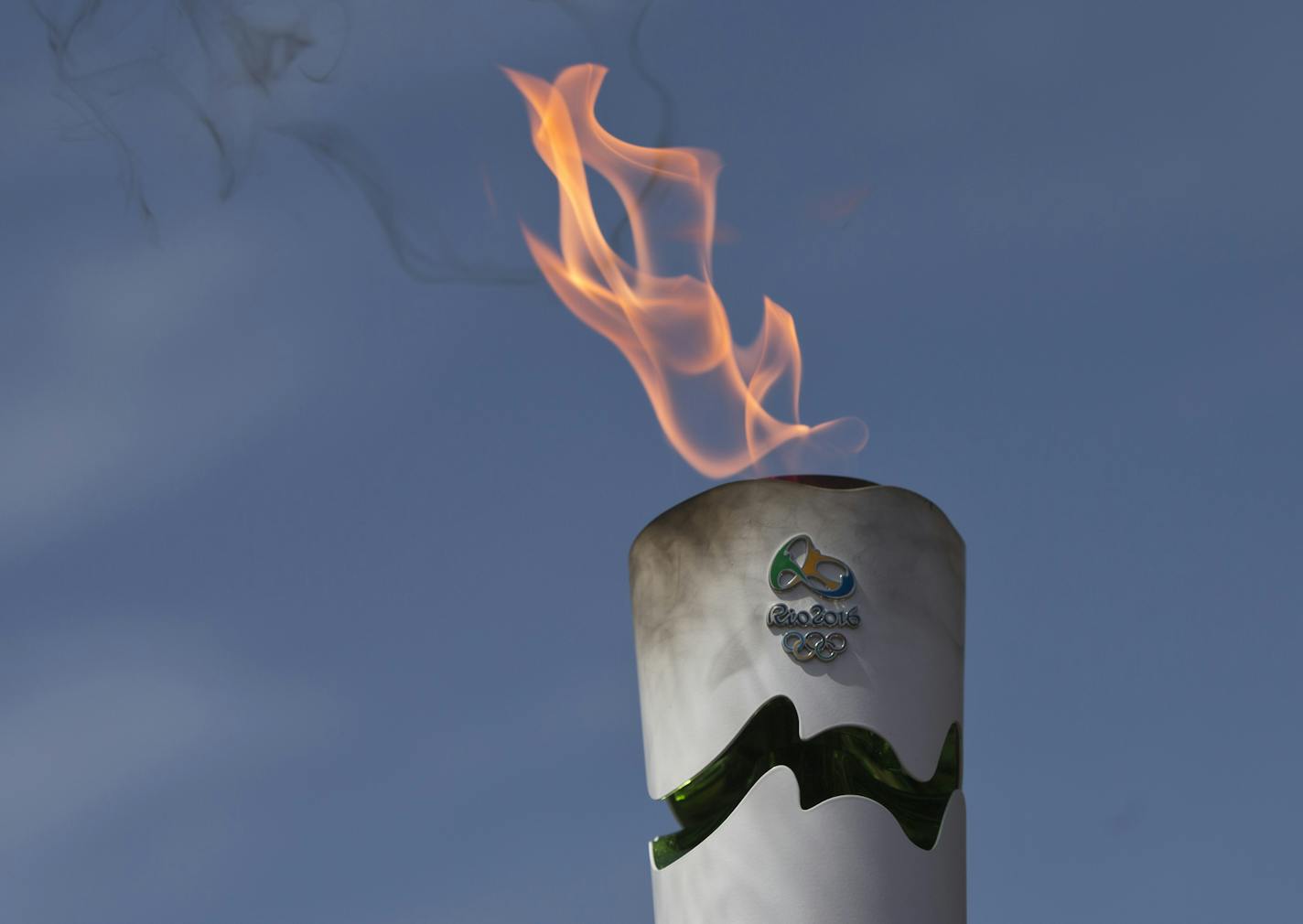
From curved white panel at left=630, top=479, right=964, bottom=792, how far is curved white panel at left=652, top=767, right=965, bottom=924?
915mm

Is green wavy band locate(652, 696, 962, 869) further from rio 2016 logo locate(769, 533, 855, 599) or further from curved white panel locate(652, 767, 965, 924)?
rio 2016 logo locate(769, 533, 855, 599)

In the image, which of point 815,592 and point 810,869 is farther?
point 815,592

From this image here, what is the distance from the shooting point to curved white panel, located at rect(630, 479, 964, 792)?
105 ft

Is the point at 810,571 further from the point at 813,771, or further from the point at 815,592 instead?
the point at 813,771

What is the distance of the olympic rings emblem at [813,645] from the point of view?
31891mm

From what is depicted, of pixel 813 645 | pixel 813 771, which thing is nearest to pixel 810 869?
pixel 813 771

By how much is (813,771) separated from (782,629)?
70.5 inches

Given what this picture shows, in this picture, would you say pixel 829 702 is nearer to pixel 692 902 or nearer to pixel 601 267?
pixel 692 902

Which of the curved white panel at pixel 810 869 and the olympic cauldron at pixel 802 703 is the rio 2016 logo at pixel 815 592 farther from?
the curved white panel at pixel 810 869

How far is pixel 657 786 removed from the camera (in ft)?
107

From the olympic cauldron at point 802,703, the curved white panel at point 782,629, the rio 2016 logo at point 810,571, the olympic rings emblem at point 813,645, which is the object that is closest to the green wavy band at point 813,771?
the olympic cauldron at point 802,703

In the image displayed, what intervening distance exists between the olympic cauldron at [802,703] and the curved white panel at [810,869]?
2 centimetres

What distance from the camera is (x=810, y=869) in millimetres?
31031

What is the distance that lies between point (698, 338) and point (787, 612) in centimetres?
454
